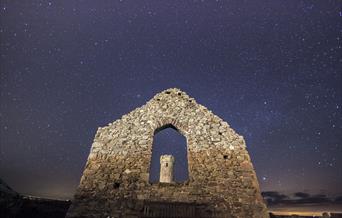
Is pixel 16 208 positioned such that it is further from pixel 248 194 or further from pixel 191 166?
pixel 248 194

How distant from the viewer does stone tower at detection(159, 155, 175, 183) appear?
2094 cm

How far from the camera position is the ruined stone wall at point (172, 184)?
6816 mm

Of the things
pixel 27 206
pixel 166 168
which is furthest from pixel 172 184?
pixel 166 168

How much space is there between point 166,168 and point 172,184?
1474 centimetres

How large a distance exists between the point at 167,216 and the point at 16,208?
5178 mm

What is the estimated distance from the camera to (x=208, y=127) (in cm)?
863

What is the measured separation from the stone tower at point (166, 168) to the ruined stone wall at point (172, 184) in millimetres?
13352

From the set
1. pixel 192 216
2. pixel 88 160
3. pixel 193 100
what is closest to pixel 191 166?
pixel 192 216

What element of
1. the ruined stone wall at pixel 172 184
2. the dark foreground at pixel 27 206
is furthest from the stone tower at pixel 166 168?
the ruined stone wall at pixel 172 184

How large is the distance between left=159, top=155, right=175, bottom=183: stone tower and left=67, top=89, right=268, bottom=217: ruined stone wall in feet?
43.8

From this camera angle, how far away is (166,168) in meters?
21.6

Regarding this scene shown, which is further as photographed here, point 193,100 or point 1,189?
point 193,100

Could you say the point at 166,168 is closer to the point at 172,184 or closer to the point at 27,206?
the point at 27,206

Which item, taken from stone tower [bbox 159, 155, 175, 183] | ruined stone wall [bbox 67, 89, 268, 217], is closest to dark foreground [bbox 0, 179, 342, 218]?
ruined stone wall [bbox 67, 89, 268, 217]
